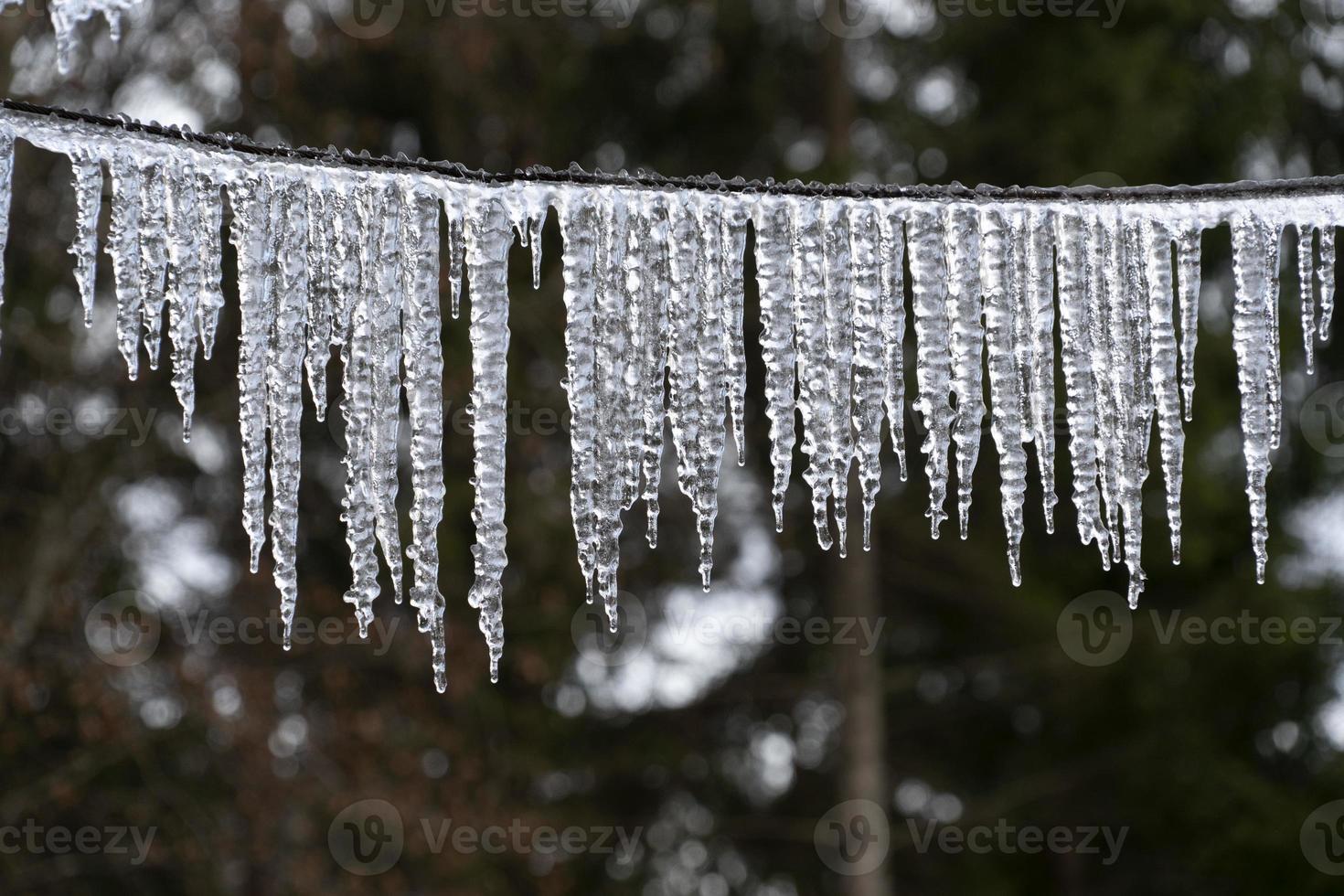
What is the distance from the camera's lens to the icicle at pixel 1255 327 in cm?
218

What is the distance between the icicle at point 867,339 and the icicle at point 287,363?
2.69ft

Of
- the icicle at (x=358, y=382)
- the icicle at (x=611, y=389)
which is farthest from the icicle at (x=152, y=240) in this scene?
the icicle at (x=611, y=389)

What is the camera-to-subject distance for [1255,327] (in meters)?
2.28

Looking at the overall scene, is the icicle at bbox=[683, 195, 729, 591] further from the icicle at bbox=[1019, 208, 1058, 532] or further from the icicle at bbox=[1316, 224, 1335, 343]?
the icicle at bbox=[1316, 224, 1335, 343]

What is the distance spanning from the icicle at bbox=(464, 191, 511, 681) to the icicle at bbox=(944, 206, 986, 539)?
69 cm

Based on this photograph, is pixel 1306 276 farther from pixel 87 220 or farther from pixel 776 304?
pixel 87 220

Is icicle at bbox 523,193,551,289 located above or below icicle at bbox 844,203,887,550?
above

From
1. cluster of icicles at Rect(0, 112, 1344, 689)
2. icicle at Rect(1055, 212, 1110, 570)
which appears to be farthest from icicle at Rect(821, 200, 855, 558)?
icicle at Rect(1055, 212, 1110, 570)

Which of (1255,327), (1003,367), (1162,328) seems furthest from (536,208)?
(1255,327)

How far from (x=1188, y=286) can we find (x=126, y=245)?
1.72 metres

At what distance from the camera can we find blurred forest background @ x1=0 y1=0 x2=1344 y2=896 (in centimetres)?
657

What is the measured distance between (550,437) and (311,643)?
1.61 metres

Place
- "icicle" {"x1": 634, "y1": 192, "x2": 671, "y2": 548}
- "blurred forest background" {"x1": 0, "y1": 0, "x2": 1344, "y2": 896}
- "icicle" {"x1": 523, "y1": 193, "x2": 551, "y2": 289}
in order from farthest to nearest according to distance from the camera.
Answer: "blurred forest background" {"x1": 0, "y1": 0, "x2": 1344, "y2": 896} < "icicle" {"x1": 634, "y1": 192, "x2": 671, "y2": 548} < "icicle" {"x1": 523, "y1": 193, "x2": 551, "y2": 289}

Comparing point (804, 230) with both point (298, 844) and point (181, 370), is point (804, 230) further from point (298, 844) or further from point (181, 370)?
point (298, 844)
